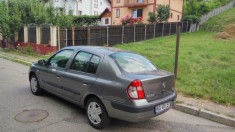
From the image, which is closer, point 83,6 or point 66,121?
point 66,121

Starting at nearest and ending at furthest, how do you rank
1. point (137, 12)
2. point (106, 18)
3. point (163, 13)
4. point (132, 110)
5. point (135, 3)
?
point (132, 110) < point (163, 13) < point (135, 3) < point (137, 12) < point (106, 18)

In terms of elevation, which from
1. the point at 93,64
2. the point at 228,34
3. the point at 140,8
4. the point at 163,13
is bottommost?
the point at 93,64

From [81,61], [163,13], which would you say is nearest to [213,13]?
[163,13]

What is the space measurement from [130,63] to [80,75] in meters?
1.07

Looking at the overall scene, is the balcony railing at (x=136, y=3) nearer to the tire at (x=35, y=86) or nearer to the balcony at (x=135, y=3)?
the balcony at (x=135, y=3)

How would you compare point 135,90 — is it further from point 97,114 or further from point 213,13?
point 213,13

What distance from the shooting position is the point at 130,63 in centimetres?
385

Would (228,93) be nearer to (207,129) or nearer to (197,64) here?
(207,129)

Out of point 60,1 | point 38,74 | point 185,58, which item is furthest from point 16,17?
point 60,1

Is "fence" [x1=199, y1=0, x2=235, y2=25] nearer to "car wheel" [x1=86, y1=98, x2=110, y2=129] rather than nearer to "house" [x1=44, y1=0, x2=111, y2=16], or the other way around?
"house" [x1=44, y1=0, x2=111, y2=16]

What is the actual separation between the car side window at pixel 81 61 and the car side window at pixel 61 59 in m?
0.30

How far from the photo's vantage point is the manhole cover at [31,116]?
389cm

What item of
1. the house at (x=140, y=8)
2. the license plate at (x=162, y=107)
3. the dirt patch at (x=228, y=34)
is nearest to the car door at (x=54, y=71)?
the license plate at (x=162, y=107)

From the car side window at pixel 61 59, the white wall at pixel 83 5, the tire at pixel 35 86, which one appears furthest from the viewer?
the white wall at pixel 83 5
